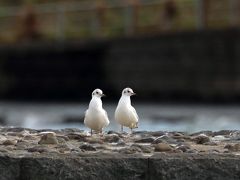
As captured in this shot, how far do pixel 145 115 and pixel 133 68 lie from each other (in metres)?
5.02

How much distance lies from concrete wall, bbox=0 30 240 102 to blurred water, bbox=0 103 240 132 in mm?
760

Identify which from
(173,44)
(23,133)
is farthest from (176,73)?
(23,133)

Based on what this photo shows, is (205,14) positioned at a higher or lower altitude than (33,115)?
higher

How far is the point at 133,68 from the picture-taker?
3291cm

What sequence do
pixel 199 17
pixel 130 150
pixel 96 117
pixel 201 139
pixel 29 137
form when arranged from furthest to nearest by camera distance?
pixel 199 17
pixel 96 117
pixel 29 137
pixel 201 139
pixel 130 150

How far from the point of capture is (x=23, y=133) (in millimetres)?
10078

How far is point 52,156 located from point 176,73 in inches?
934

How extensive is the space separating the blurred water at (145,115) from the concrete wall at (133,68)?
76cm

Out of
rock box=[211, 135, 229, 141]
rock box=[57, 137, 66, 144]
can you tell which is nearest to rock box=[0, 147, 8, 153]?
rock box=[57, 137, 66, 144]

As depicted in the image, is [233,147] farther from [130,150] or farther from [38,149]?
[38,149]

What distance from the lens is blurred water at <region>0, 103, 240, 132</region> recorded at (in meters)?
25.0

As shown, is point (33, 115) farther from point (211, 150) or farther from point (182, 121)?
point (211, 150)

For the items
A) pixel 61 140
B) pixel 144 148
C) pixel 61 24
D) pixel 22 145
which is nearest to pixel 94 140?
pixel 61 140

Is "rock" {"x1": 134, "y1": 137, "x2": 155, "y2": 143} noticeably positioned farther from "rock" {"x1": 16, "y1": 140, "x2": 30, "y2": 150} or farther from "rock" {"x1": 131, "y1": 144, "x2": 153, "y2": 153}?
"rock" {"x1": 16, "y1": 140, "x2": 30, "y2": 150}
